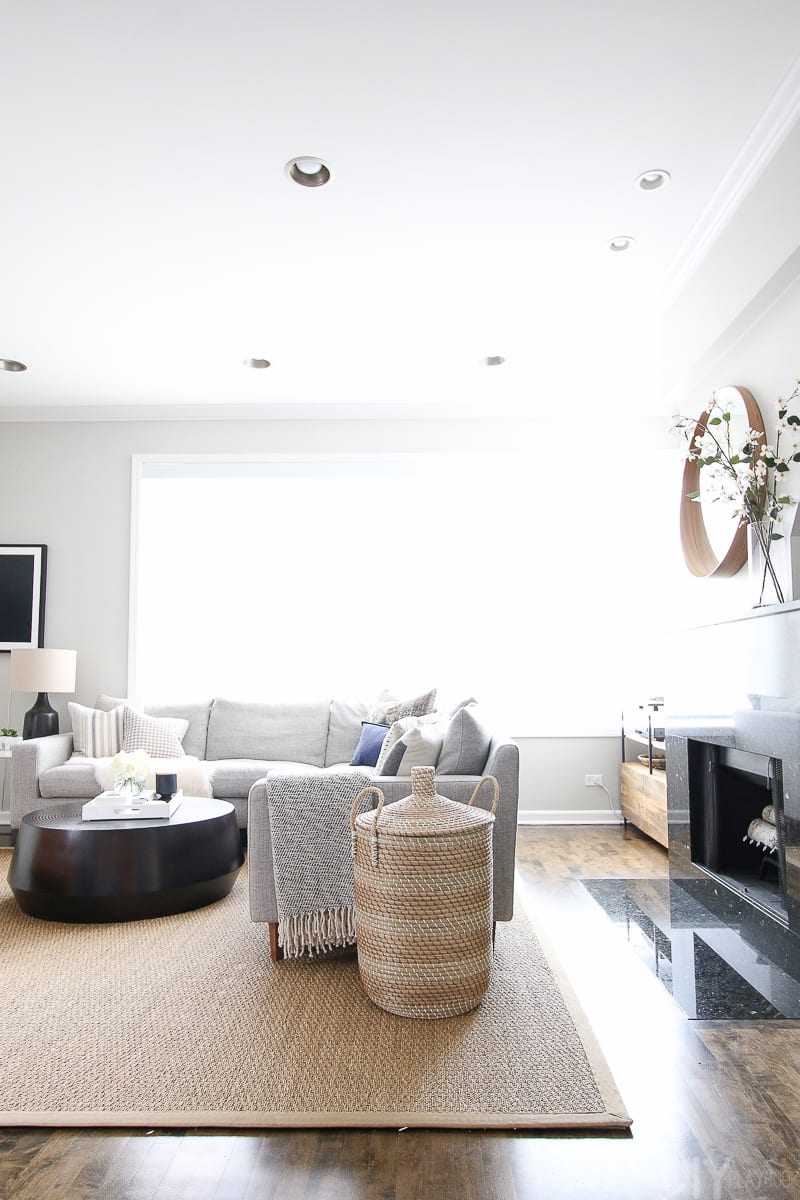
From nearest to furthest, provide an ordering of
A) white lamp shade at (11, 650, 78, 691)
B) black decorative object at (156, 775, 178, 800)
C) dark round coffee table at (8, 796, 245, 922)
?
dark round coffee table at (8, 796, 245, 922)
black decorative object at (156, 775, 178, 800)
white lamp shade at (11, 650, 78, 691)

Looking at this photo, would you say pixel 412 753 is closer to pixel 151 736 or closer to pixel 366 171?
pixel 366 171

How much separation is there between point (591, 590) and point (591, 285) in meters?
2.40

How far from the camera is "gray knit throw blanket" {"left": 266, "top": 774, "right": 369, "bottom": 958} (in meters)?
2.78

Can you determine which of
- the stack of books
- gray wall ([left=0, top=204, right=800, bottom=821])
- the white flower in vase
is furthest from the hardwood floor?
gray wall ([left=0, top=204, right=800, bottom=821])

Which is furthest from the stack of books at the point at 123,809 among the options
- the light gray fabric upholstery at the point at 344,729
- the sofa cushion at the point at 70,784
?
the light gray fabric upholstery at the point at 344,729

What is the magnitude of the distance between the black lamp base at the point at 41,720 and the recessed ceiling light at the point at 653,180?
4.18 meters

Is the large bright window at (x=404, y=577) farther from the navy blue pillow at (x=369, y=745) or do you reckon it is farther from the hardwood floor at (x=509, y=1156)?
the hardwood floor at (x=509, y=1156)

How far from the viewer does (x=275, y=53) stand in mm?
2330

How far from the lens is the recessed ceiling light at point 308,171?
112 inches

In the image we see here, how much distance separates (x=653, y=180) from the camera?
2949 mm

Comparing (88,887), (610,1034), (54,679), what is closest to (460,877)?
(610,1034)

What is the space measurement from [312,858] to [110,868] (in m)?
0.99

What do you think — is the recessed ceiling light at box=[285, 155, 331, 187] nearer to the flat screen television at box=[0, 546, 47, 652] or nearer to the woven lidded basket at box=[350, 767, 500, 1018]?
the woven lidded basket at box=[350, 767, 500, 1018]

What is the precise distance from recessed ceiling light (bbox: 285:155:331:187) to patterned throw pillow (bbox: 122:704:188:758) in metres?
3.12
